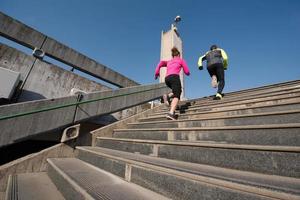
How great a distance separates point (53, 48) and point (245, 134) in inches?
233

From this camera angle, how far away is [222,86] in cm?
457

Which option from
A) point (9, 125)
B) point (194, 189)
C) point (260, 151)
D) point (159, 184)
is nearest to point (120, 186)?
point (159, 184)

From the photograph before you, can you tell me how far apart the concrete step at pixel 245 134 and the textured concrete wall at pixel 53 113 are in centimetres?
218

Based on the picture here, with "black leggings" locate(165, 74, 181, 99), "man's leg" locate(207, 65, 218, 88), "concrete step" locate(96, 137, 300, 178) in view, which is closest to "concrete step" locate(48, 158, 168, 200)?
"concrete step" locate(96, 137, 300, 178)

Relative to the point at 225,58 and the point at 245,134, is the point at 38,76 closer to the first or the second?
the point at 245,134

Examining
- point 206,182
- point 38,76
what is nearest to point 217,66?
point 206,182

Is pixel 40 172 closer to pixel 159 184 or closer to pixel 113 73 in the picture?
pixel 159 184

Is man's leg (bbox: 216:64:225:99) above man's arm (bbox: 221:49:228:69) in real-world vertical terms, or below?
below

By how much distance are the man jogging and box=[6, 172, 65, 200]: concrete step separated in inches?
172

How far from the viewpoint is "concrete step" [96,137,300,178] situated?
1.20 metres

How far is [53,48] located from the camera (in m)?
5.21

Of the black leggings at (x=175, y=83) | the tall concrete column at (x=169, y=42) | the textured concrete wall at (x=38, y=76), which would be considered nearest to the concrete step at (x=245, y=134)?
the black leggings at (x=175, y=83)

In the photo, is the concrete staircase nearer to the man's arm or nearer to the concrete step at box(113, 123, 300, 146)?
the concrete step at box(113, 123, 300, 146)

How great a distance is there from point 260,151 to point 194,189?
0.70m
